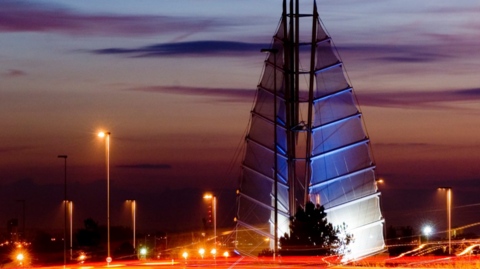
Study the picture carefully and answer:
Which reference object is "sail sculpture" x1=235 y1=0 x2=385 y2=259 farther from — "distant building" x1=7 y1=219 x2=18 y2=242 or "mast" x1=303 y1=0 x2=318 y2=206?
"distant building" x1=7 y1=219 x2=18 y2=242

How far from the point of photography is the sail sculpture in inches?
3137

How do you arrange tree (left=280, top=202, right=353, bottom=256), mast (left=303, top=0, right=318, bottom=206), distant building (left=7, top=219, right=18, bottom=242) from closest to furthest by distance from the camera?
tree (left=280, top=202, right=353, bottom=256)
mast (left=303, top=0, right=318, bottom=206)
distant building (left=7, top=219, right=18, bottom=242)

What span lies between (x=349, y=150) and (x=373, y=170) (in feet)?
9.49

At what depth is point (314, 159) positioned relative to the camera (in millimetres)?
81750

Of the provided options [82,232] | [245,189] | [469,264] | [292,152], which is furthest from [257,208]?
[469,264]

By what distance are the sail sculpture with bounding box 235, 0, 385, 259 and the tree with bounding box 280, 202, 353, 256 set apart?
17455 mm

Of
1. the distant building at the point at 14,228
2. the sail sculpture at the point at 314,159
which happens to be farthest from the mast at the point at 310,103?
the distant building at the point at 14,228

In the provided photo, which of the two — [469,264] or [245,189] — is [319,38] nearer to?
[245,189]

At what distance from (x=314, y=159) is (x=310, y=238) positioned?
23477mm

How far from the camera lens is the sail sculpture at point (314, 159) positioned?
3137 inches

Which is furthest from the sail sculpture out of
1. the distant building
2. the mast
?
the distant building

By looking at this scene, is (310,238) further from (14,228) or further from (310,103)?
(14,228)

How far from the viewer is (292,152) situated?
258ft

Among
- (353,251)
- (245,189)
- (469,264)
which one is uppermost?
(245,189)
